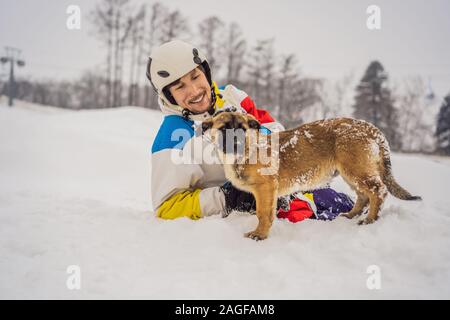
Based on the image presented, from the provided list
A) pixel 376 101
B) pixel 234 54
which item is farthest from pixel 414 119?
pixel 234 54

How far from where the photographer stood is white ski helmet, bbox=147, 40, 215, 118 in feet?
13.1

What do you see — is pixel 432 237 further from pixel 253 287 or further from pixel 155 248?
pixel 155 248

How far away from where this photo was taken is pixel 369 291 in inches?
83.7

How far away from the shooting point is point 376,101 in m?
25.5

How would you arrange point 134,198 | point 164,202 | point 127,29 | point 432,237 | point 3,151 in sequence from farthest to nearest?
1. point 127,29
2. point 3,151
3. point 134,198
4. point 164,202
5. point 432,237

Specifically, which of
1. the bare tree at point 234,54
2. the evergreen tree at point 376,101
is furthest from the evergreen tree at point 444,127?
the bare tree at point 234,54

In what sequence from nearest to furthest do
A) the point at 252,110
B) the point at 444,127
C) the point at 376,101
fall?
the point at 252,110 < the point at 444,127 < the point at 376,101

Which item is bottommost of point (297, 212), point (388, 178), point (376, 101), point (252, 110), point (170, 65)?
point (297, 212)

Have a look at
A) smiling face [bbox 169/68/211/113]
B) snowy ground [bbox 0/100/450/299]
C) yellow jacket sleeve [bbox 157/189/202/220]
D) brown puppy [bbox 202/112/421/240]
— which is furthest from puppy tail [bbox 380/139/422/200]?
smiling face [bbox 169/68/211/113]

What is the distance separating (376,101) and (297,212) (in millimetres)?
25315

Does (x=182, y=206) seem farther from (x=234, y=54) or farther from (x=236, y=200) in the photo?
(x=234, y=54)
